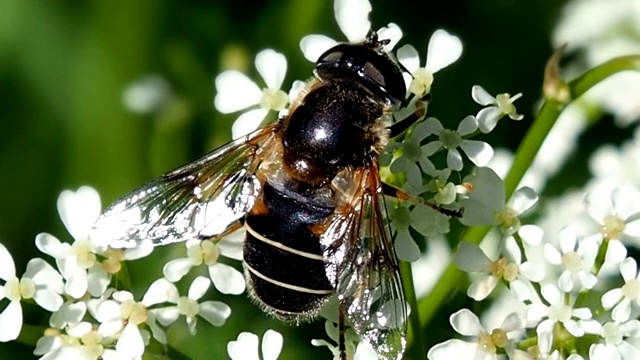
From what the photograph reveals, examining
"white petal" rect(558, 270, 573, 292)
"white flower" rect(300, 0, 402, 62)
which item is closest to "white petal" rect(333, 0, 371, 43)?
"white flower" rect(300, 0, 402, 62)

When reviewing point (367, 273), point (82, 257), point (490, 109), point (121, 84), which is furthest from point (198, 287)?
point (121, 84)

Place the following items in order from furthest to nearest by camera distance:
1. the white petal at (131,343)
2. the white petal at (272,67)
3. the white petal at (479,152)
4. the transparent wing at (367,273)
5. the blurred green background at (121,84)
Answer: the blurred green background at (121,84) → the white petal at (272,67) → the white petal at (479,152) → the white petal at (131,343) → the transparent wing at (367,273)

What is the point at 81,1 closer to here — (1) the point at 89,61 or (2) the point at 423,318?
(1) the point at 89,61

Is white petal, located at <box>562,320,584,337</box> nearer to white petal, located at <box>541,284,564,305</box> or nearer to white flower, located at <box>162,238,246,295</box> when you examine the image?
white petal, located at <box>541,284,564,305</box>

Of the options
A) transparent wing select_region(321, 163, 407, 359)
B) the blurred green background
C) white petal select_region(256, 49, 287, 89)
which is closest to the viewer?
transparent wing select_region(321, 163, 407, 359)

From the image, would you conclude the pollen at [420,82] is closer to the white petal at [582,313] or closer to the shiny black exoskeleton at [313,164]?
the shiny black exoskeleton at [313,164]

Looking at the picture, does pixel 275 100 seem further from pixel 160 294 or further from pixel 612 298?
pixel 612 298

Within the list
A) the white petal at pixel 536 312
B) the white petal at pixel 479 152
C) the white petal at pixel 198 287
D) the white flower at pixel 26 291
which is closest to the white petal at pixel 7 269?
the white flower at pixel 26 291
